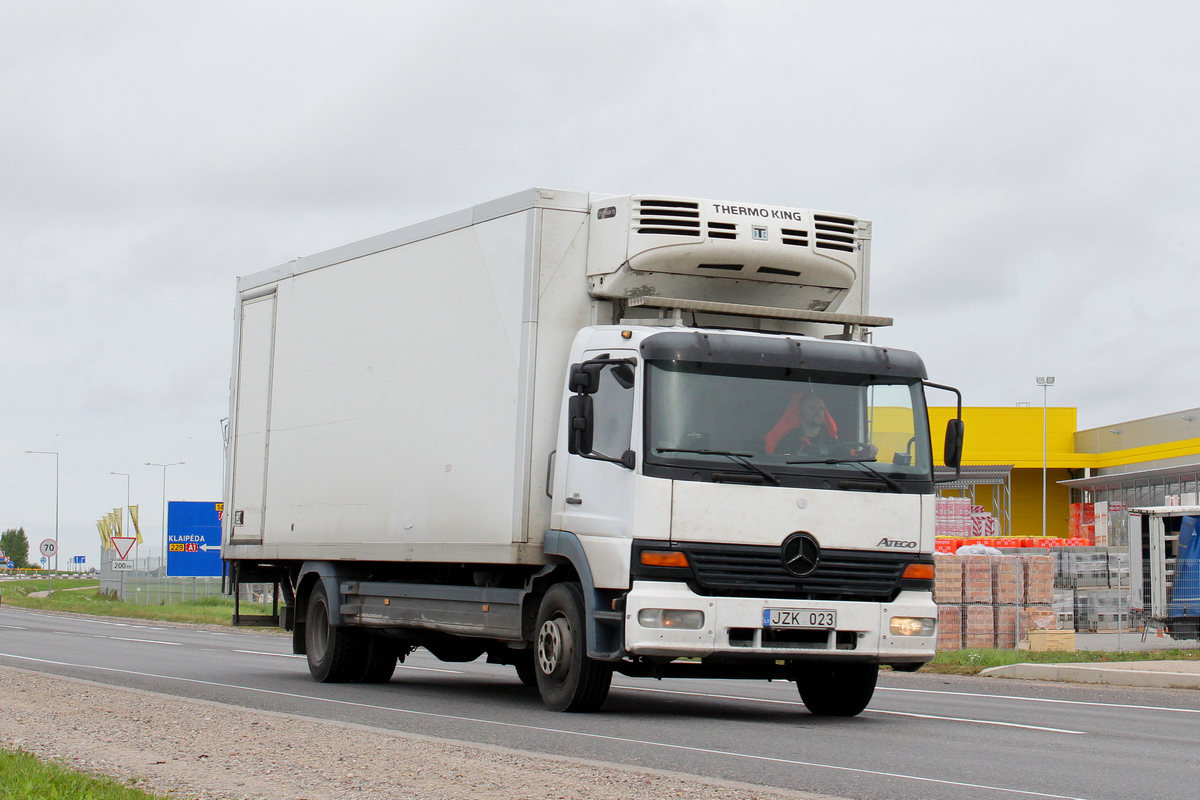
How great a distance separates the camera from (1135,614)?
95.6 feet

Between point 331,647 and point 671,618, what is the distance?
19.0 feet

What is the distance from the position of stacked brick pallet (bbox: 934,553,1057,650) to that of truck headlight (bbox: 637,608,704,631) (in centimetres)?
1384

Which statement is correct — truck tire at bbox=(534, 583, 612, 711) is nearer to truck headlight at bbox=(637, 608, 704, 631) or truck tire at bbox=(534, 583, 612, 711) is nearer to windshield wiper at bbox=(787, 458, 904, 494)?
truck headlight at bbox=(637, 608, 704, 631)

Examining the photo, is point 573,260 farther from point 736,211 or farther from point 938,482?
point 938,482

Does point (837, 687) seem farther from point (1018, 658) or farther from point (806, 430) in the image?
point (1018, 658)

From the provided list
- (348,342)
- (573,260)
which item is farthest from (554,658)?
(348,342)

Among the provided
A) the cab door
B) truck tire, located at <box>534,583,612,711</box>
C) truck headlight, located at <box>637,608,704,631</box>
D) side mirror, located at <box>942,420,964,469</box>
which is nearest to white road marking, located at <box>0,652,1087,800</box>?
truck tire, located at <box>534,583,612,711</box>

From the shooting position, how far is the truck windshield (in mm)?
11273

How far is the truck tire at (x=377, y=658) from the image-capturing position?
15977 mm

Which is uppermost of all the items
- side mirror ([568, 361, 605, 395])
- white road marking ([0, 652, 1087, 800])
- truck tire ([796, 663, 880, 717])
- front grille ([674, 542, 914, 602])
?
side mirror ([568, 361, 605, 395])

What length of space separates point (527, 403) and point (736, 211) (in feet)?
7.49

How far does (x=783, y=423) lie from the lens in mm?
11531

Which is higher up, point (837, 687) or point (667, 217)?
point (667, 217)

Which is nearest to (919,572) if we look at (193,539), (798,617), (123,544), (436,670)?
(798,617)
